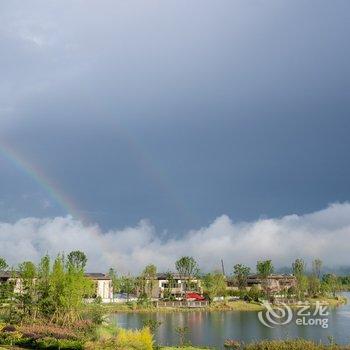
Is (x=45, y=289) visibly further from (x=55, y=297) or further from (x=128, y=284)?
(x=128, y=284)

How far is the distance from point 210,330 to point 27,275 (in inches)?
904

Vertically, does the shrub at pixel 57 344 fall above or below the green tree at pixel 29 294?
below

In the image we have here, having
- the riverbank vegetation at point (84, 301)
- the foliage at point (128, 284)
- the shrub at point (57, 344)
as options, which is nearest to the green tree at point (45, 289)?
the riverbank vegetation at point (84, 301)

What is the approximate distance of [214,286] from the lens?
9981 cm

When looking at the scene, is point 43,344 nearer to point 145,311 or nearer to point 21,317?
point 21,317

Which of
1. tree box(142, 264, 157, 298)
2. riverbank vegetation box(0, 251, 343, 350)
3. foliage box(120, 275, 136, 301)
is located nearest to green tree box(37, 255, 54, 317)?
riverbank vegetation box(0, 251, 343, 350)

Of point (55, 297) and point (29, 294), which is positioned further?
point (29, 294)

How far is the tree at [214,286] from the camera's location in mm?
98812

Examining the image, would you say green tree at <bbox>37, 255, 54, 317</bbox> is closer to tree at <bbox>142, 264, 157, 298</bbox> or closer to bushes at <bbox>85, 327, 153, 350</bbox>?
bushes at <bbox>85, 327, 153, 350</bbox>

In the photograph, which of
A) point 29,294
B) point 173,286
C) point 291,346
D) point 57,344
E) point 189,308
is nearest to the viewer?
point 57,344

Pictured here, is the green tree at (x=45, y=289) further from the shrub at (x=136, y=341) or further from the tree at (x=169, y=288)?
the tree at (x=169, y=288)

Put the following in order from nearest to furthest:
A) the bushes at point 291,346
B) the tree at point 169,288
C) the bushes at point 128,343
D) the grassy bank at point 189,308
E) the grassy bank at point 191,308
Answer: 1. the bushes at point 128,343
2. the bushes at point 291,346
3. the grassy bank at point 191,308
4. the grassy bank at point 189,308
5. the tree at point 169,288

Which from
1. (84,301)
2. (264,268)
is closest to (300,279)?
(264,268)

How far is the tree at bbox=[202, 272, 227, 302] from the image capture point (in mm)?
98812
